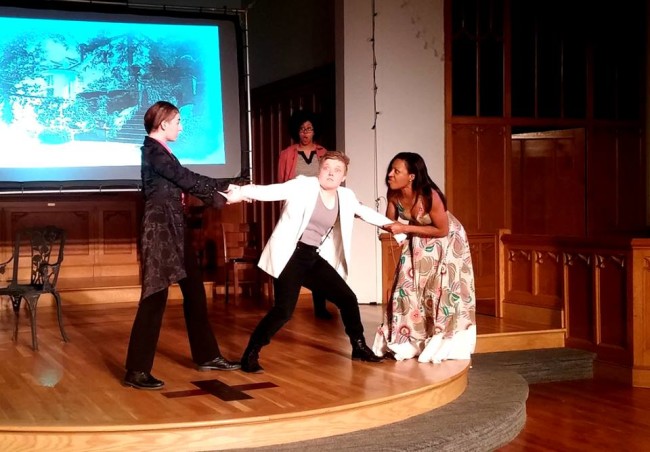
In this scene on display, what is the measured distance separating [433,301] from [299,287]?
0.90m

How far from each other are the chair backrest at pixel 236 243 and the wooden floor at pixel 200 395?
7.24ft

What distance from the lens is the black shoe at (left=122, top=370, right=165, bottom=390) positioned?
4855mm

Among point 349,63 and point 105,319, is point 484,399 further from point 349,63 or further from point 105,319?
point 349,63

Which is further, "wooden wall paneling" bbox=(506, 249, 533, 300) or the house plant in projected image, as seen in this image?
"wooden wall paneling" bbox=(506, 249, 533, 300)

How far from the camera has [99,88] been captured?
7.57 metres

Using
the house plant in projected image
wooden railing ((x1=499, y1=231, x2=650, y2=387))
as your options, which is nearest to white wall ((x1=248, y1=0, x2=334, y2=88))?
the house plant in projected image

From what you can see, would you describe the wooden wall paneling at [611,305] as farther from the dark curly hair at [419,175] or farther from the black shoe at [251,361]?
the black shoe at [251,361]

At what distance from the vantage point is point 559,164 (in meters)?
10.6

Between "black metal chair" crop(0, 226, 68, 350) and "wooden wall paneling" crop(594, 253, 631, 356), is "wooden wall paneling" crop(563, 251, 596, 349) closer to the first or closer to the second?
"wooden wall paneling" crop(594, 253, 631, 356)

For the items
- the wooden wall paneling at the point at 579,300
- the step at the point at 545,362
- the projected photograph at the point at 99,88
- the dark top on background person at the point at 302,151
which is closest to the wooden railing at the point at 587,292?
the wooden wall paneling at the point at 579,300

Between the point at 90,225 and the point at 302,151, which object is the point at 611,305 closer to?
the point at 302,151

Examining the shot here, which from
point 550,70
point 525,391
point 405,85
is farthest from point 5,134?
point 550,70

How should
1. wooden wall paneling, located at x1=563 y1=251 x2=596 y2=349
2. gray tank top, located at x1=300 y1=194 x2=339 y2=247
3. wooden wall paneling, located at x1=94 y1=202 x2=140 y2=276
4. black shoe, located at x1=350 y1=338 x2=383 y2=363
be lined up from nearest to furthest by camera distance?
gray tank top, located at x1=300 y1=194 x2=339 y2=247, black shoe, located at x1=350 y1=338 x2=383 y2=363, wooden wall paneling, located at x1=563 y1=251 x2=596 y2=349, wooden wall paneling, located at x1=94 y1=202 x2=140 y2=276

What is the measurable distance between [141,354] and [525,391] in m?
2.26
